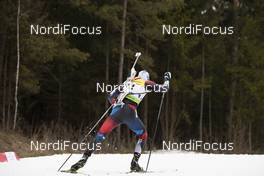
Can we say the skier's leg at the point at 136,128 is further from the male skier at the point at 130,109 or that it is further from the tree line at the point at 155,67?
the tree line at the point at 155,67

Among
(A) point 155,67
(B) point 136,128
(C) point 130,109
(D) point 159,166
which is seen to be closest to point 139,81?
(C) point 130,109

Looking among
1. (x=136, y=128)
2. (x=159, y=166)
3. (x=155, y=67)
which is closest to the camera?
(x=136, y=128)

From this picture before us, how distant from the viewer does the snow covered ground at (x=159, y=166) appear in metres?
11.3

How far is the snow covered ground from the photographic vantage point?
11.3 metres

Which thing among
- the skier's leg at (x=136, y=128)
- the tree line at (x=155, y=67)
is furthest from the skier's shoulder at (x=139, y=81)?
the tree line at (x=155, y=67)

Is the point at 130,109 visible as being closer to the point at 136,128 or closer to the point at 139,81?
the point at 136,128

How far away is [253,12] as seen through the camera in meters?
35.6

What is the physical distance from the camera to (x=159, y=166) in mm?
12984

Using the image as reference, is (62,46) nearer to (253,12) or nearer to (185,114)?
(185,114)

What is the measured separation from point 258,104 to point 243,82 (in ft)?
4.88

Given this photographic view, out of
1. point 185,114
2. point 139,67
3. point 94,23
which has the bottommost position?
point 185,114

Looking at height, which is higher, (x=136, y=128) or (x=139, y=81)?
(x=139, y=81)

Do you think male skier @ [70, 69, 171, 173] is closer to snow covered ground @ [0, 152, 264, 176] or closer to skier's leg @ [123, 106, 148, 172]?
skier's leg @ [123, 106, 148, 172]

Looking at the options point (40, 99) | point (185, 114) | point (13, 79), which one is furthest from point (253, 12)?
point (13, 79)
